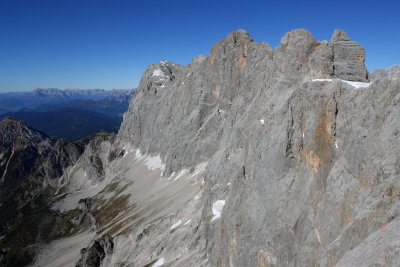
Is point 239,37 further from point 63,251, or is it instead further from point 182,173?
point 63,251

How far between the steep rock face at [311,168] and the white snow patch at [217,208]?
0.51 m

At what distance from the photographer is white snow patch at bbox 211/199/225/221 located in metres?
65.4

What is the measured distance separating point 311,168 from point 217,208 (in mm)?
32050

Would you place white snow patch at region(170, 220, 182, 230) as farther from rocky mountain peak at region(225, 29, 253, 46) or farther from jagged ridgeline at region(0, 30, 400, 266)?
rocky mountain peak at region(225, 29, 253, 46)

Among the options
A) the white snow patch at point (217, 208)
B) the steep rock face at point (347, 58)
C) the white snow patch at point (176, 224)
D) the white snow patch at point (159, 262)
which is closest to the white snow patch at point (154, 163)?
the white snow patch at point (176, 224)

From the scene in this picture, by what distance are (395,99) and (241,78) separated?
85102mm

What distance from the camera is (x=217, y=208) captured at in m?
67.6

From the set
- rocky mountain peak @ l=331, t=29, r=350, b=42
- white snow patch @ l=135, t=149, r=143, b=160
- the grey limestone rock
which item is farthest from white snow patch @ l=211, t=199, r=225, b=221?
white snow patch @ l=135, t=149, r=143, b=160

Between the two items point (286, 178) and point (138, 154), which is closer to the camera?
point (286, 178)

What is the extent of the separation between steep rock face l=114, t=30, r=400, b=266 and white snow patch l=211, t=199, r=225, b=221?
515mm

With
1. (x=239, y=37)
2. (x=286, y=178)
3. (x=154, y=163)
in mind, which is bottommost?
(x=154, y=163)

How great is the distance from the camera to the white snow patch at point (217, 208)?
6544 centimetres

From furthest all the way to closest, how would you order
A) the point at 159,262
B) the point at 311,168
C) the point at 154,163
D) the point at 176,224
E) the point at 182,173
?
the point at 154,163 < the point at 182,173 < the point at 176,224 < the point at 159,262 < the point at 311,168

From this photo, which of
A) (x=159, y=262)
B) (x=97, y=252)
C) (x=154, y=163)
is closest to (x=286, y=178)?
(x=159, y=262)
